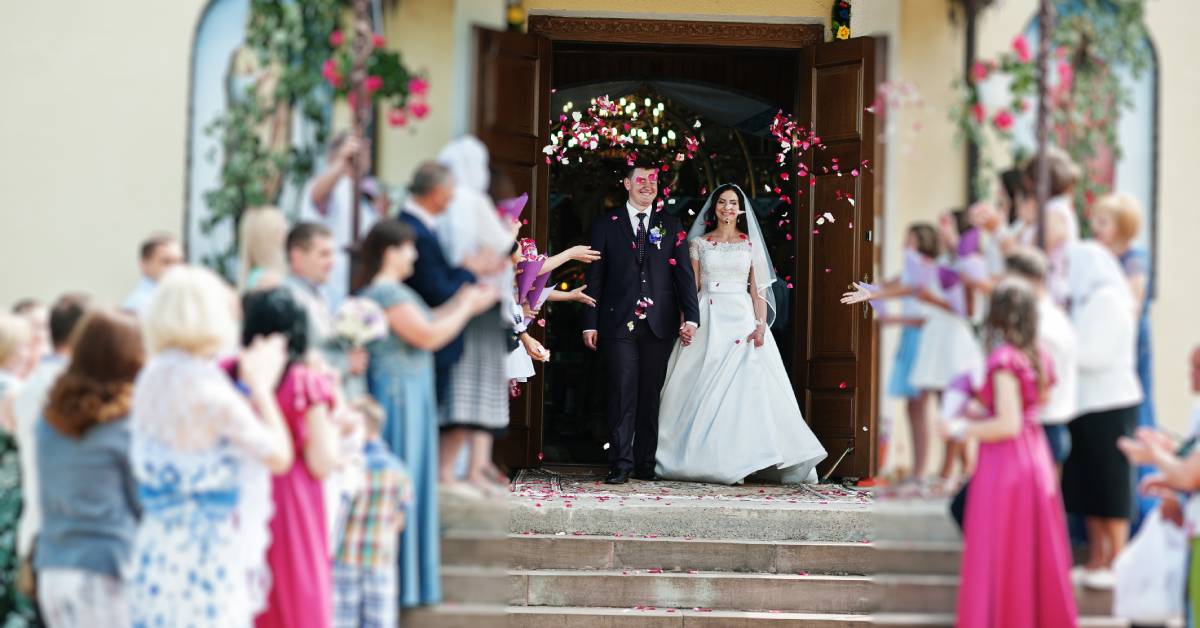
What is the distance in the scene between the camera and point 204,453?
2.65m

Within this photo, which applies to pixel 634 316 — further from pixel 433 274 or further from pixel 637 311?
pixel 433 274

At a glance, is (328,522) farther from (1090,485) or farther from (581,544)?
(581,544)

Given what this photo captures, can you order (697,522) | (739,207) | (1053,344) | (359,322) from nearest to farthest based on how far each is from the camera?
(359,322), (1053,344), (697,522), (739,207)

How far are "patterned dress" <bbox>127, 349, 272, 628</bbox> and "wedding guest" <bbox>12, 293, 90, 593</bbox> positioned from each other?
0.35 metres

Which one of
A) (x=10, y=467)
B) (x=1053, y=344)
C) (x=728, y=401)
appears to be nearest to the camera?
(x=1053, y=344)

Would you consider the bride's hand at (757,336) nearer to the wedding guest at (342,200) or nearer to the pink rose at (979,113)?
the pink rose at (979,113)

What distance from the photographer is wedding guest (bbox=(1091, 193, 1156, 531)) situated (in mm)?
2854

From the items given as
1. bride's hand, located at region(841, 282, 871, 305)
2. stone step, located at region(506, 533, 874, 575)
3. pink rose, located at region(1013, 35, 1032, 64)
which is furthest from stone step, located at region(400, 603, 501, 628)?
bride's hand, located at region(841, 282, 871, 305)

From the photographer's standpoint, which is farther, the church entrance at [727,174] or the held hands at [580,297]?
the church entrance at [727,174]

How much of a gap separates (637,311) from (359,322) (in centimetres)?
424

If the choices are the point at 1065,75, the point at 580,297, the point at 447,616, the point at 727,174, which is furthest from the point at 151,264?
the point at 727,174

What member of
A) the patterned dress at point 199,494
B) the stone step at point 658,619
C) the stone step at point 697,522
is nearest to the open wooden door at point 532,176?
the stone step at point 697,522

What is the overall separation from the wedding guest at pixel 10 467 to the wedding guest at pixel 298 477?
72 centimetres

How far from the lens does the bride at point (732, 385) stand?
6777mm
